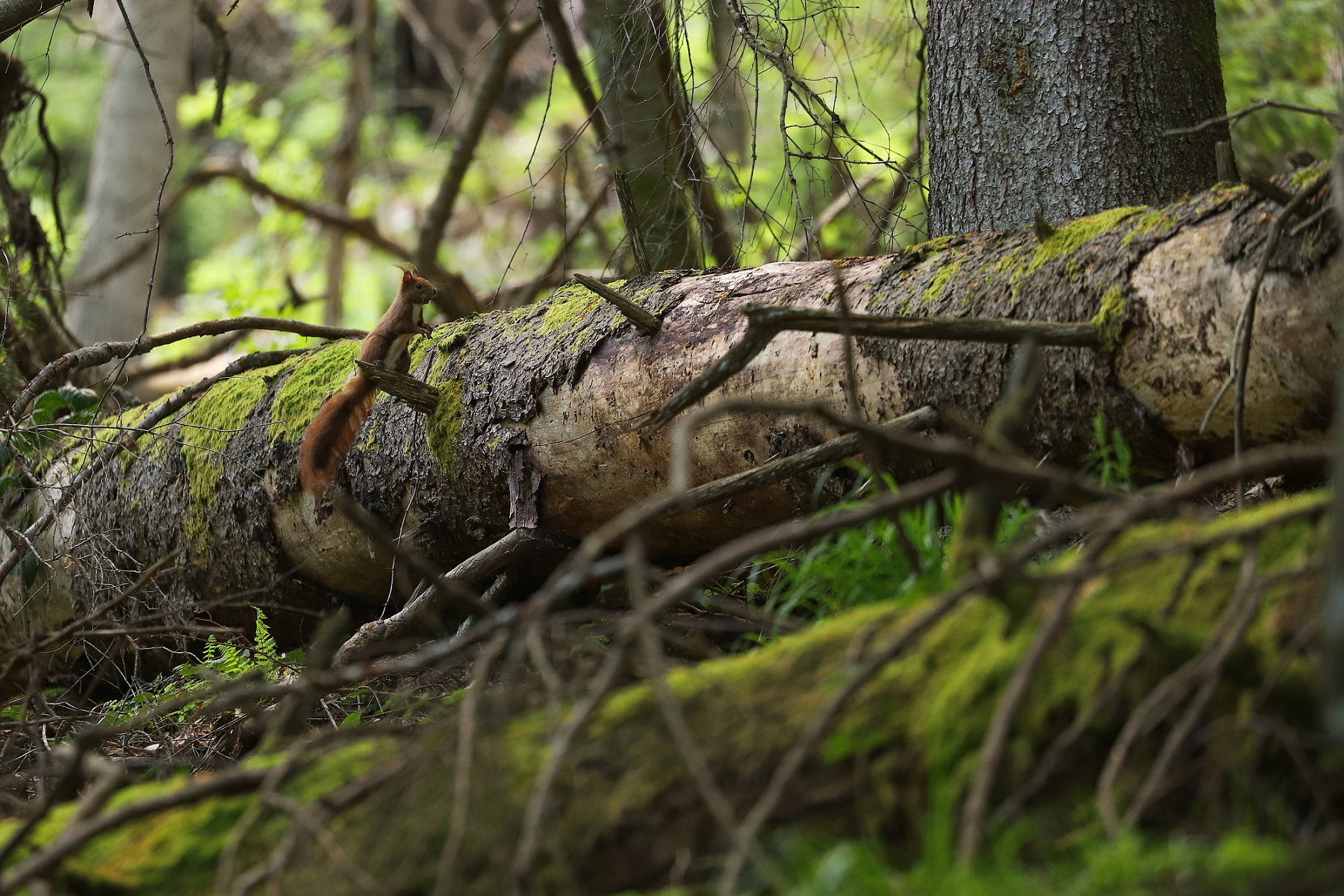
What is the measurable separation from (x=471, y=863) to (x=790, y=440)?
1.55 metres

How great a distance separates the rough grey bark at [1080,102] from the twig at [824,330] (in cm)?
105

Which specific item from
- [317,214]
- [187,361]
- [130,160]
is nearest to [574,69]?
[317,214]

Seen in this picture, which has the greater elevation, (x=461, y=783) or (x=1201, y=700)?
(x=461, y=783)

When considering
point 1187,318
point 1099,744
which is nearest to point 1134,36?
point 1187,318

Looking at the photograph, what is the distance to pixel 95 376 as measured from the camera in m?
5.87

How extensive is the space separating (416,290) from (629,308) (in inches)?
55.3

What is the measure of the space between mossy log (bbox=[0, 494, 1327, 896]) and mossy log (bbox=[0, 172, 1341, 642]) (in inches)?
30.3

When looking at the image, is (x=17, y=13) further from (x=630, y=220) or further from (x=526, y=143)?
(x=526, y=143)

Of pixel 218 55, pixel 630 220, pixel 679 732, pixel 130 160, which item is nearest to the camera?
pixel 679 732

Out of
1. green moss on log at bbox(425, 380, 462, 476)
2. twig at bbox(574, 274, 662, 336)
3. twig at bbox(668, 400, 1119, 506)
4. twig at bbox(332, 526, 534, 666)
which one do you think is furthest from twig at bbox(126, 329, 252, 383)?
twig at bbox(668, 400, 1119, 506)

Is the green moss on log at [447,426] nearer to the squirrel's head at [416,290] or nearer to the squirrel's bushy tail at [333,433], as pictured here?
the squirrel's bushy tail at [333,433]

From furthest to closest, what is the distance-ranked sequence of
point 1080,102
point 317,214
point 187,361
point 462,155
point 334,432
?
1. point 317,214
2. point 462,155
3. point 187,361
4. point 334,432
5. point 1080,102

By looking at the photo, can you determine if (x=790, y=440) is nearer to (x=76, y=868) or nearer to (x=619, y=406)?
(x=619, y=406)

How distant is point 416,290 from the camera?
3.84 metres
